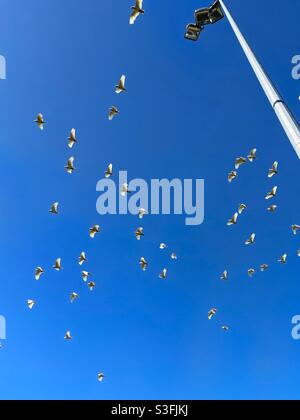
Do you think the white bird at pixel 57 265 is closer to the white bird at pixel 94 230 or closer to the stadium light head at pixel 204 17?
the white bird at pixel 94 230

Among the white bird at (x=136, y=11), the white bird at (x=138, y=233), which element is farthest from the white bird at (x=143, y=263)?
the white bird at (x=136, y=11)

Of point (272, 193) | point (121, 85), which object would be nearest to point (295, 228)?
point (272, 193)

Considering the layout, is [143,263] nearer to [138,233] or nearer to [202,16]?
[138,233]

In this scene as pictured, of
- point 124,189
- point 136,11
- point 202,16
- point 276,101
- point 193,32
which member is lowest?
point 276,101

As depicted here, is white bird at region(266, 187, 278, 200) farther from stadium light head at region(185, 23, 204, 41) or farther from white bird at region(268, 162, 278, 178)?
stadium light head at region(185, 23, 204, 41)

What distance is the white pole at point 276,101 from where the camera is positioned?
762cm

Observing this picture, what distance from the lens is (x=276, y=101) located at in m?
8.73

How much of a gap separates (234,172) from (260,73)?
42.5ft

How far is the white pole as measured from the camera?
7.62m
